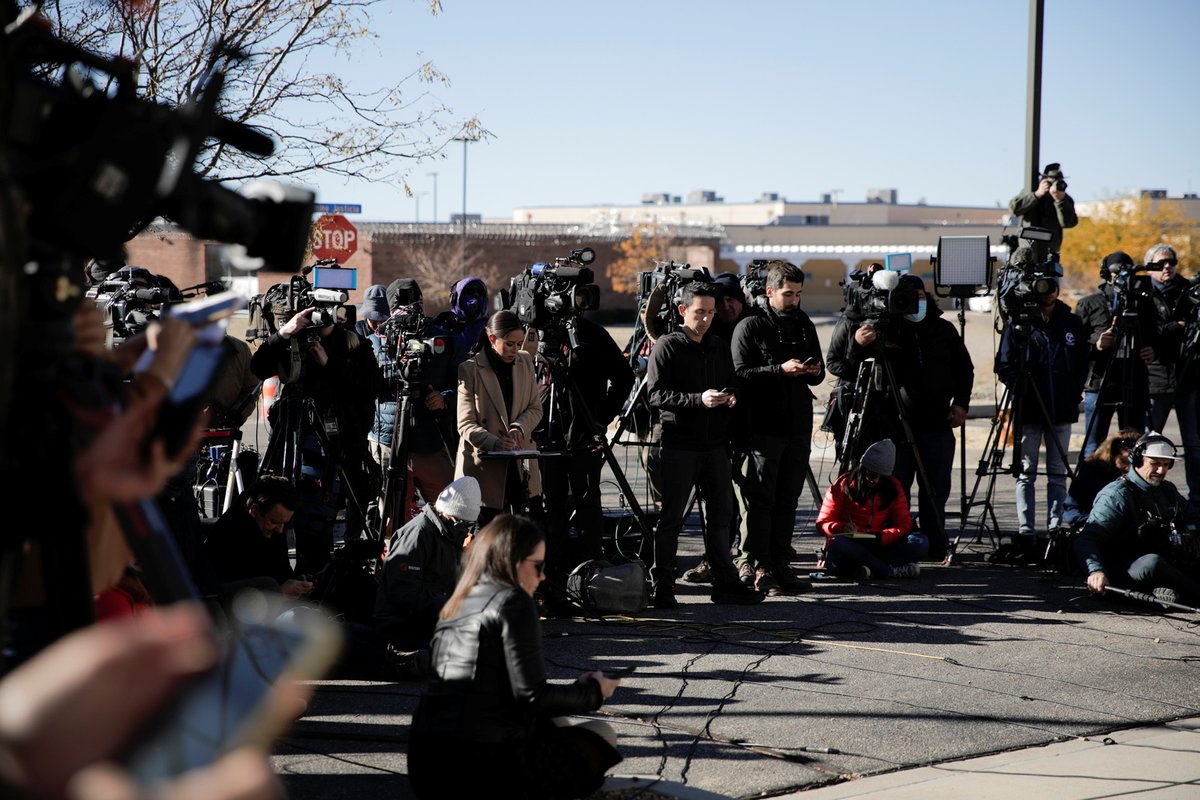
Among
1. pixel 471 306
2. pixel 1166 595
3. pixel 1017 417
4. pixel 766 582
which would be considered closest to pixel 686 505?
pixel 766 582

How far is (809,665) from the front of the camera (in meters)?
6.78

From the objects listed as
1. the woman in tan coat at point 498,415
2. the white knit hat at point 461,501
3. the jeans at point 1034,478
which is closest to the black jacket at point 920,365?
the jeans at point 1034,478

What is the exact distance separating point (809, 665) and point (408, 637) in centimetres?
211

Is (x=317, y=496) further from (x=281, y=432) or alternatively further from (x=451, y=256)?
(x=451, y=256)

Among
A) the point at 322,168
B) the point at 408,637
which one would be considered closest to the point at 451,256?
the point at 322,168

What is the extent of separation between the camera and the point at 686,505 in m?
8.27

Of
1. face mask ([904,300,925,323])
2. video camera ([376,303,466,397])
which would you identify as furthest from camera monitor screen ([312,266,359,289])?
face mask ([904,300,925,323])

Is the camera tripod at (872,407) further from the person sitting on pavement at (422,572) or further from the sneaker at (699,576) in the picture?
the person sitting on pavement at (422,572)

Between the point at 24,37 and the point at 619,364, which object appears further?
the point at 619,364

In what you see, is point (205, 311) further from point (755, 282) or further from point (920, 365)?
point (755, 282)

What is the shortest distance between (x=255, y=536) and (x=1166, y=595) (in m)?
5.57

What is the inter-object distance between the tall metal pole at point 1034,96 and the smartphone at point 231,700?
11768 mm

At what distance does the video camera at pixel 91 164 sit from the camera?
216 cm

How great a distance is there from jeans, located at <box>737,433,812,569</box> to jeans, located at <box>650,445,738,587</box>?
46 centimetres
